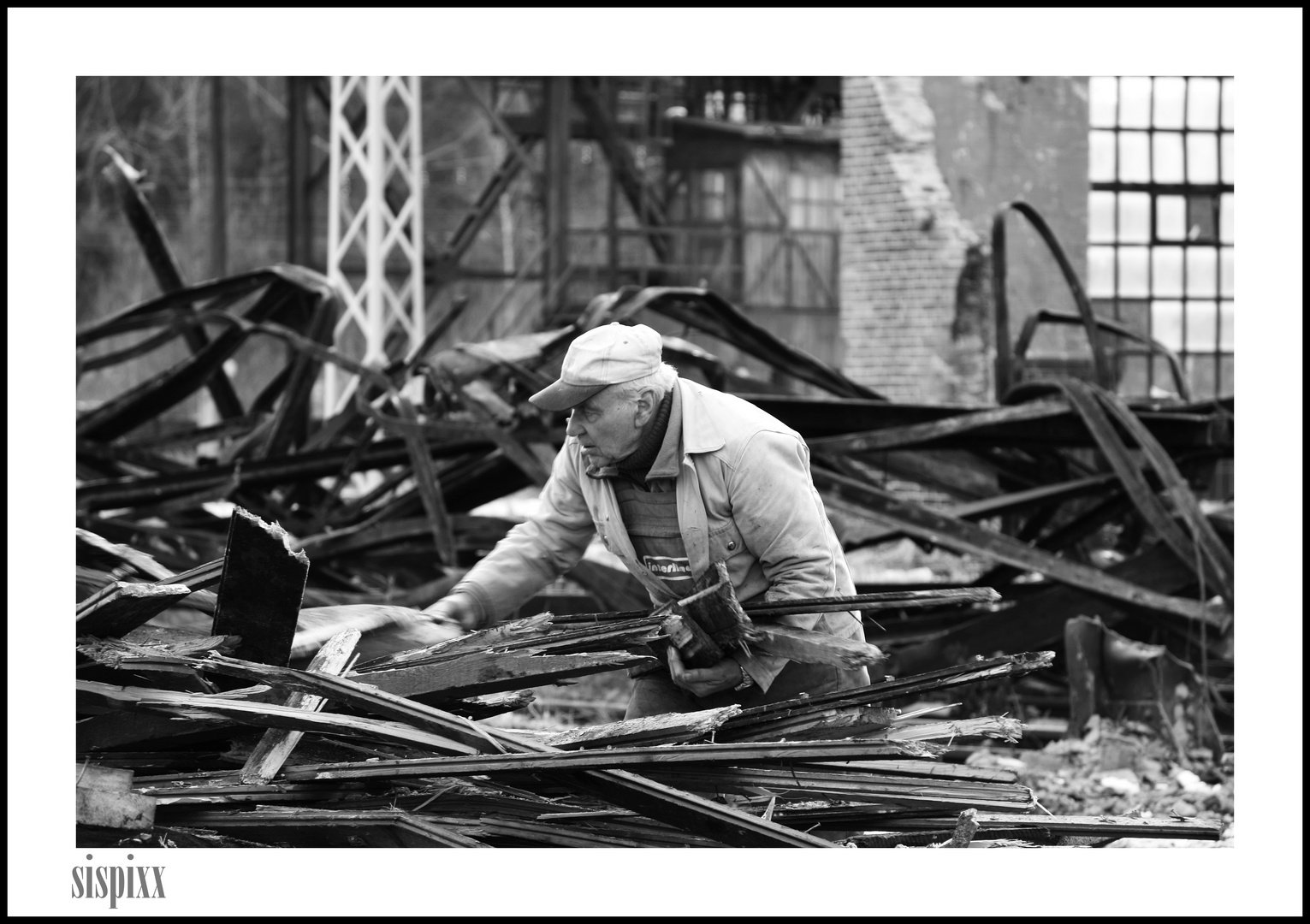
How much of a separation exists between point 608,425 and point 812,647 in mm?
788

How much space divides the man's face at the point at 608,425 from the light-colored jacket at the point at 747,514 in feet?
0.54

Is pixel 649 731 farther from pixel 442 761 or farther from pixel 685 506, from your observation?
pixel 685 506

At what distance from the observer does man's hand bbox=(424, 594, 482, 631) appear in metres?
3.71

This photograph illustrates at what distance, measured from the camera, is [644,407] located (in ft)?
11.4

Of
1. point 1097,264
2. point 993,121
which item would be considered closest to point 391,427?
point 993,121

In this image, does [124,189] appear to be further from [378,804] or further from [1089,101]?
[1089,101]

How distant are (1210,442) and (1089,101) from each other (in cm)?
718

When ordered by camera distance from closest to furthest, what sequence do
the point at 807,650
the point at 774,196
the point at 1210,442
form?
the point at 807,650
the point at 1210,442
the point at 774,196

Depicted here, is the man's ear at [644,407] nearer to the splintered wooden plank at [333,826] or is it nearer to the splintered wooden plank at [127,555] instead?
the splintered wooden plank at [333,826]

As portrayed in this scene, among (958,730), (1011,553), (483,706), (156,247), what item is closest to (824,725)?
(958,730)

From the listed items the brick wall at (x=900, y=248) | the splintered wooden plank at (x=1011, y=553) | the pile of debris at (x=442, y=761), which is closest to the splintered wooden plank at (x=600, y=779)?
the pile of debris at (x=442, y=761)

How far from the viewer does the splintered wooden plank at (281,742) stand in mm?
2840

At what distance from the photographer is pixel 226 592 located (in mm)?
2965

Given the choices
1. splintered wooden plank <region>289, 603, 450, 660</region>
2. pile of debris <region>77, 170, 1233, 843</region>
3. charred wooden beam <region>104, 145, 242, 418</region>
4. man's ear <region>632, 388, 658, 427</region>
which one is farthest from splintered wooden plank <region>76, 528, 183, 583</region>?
charred wooden beam <region>104, 145, 242, 418</region>
